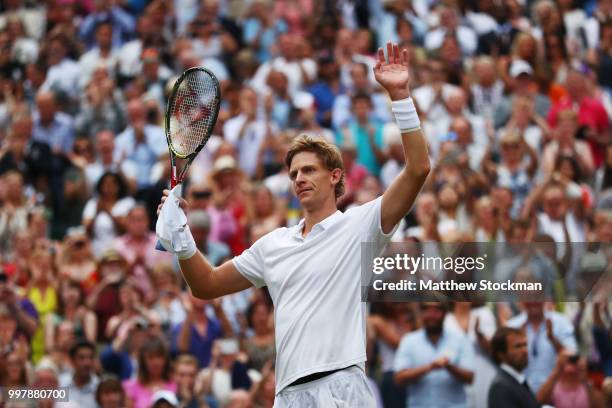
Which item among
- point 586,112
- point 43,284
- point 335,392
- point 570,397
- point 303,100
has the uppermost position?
point 303,100

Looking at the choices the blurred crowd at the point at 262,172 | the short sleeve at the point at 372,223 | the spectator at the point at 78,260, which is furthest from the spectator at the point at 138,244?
the short sleeve at the point at 372,223

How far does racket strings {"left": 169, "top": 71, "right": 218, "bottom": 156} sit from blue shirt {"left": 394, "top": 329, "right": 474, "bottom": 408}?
3.68 m

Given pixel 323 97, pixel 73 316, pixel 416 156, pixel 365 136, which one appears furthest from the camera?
pixel 323 97

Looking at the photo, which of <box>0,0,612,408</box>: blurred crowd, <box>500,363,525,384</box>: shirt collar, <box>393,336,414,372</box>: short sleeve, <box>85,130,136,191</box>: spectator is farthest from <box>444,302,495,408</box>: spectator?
<box>85,130,136,191</box>: spectator

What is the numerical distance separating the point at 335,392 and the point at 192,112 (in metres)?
1.63

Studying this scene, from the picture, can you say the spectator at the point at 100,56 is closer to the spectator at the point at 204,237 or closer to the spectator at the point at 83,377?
the spectator at the point at 204,237

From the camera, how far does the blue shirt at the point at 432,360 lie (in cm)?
1004

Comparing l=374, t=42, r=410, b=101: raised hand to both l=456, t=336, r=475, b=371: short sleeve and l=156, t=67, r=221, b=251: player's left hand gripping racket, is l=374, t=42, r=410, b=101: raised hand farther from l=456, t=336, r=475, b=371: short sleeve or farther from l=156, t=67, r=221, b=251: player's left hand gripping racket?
l=456, t=336, r=475, b=371: short sleeve

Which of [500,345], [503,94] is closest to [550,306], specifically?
[500,345]

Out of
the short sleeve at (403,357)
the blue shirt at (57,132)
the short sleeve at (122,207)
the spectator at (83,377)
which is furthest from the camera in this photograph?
the blue shirt at (57,132)

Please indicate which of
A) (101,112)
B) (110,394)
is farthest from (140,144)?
(110,394)

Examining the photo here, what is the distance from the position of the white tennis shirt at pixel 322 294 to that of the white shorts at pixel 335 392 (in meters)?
0.05

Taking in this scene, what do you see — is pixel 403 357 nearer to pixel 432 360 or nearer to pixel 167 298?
pixel 432 360

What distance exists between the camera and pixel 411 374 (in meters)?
10.3
